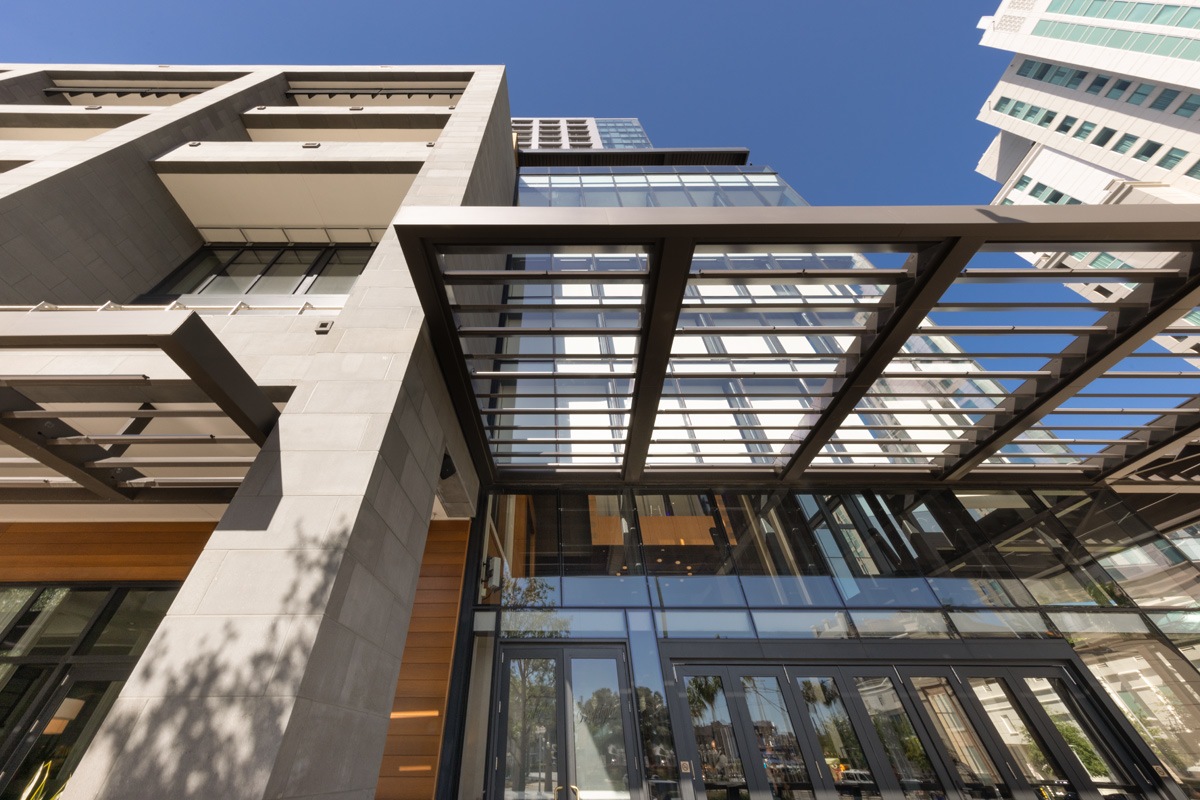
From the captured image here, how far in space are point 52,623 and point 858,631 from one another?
14.9 meters

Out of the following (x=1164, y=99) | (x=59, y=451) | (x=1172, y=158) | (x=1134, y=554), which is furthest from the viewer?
(x=1164, y=99)

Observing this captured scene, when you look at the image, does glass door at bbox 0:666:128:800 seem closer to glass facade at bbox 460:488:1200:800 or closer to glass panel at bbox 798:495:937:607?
glass facade at bbox 460:488:1200:800

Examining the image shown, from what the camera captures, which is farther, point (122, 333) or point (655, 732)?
point (655, 732)

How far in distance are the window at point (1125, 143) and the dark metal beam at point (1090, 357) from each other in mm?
50821

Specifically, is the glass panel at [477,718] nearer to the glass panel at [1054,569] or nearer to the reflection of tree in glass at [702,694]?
the reflection of tree in glass at [702,694]

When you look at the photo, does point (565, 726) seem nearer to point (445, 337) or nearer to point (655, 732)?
point (655, 732)

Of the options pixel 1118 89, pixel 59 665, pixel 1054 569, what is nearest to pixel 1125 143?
pixel 1118 89

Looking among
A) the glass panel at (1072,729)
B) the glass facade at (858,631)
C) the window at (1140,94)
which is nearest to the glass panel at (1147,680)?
the glass facade at (858,631)

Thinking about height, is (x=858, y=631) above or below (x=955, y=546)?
below

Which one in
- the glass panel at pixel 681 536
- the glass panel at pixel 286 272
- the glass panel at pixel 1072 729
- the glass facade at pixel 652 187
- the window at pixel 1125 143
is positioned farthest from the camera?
the window at pixel 1125 143

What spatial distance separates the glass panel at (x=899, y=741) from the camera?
761cm

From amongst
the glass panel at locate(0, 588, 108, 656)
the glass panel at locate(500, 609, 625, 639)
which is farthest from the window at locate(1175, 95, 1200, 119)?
the glass panel at locate(0, 588, 108, 656)

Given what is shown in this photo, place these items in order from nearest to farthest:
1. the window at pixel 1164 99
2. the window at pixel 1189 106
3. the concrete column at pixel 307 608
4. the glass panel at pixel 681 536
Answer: the concrete column at pixel 307 608 → the glass panel at pixel 681 536 → the window at pixel 1189 106 → the window at pixel 1164 99

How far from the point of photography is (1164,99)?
3672 centimetres
